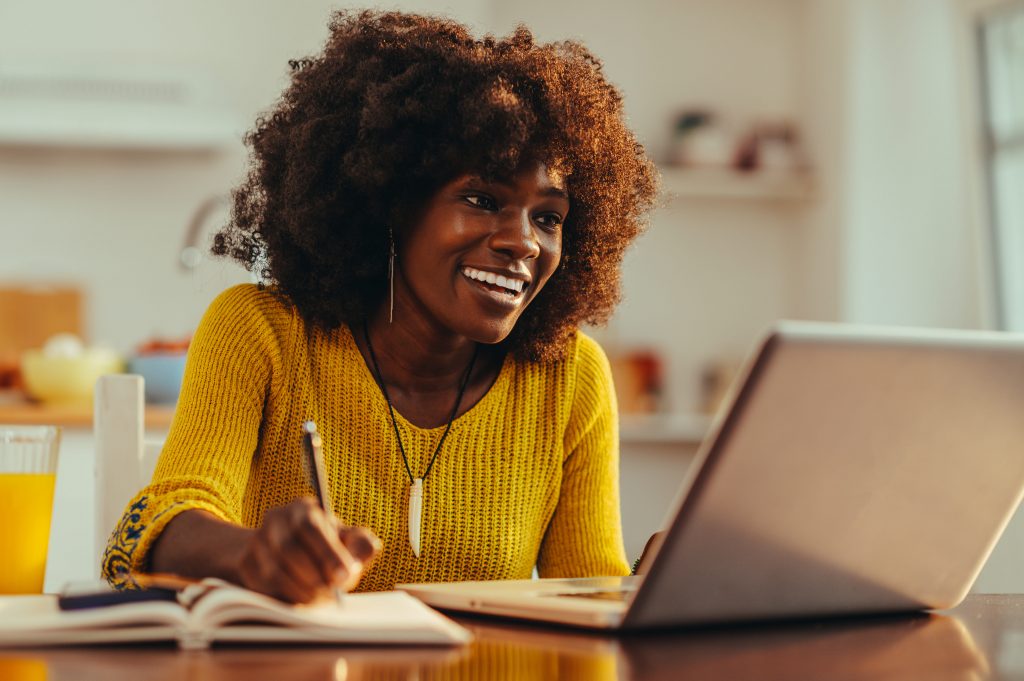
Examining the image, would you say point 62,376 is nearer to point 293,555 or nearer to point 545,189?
point 545,189

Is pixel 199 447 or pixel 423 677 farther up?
pixel 199 447

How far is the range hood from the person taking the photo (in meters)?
3.63

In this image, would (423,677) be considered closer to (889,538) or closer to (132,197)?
(889,538)

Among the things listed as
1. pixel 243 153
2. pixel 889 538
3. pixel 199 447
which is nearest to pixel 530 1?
pixel 243 153

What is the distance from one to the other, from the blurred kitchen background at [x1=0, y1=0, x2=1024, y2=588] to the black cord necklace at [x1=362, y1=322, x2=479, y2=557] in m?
2.17

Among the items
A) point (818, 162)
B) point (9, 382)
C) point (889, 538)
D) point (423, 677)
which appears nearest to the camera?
point (423, 677)

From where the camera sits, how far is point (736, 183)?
416cm

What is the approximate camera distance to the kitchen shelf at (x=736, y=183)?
4.12 m

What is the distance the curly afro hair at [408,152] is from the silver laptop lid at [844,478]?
0.60m

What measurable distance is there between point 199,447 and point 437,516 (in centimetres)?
32

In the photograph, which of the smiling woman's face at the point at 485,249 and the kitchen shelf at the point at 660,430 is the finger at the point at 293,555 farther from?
the kitchen shelf at the point at 660,430

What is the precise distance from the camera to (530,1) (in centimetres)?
423

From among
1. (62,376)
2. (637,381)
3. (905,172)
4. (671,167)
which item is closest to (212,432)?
(62,376)

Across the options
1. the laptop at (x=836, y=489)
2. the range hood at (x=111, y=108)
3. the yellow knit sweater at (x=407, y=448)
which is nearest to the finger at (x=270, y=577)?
the laptop at (x=836, y=489)
